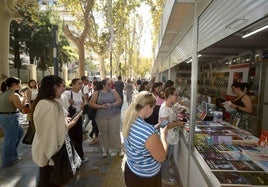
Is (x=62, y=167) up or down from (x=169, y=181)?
up

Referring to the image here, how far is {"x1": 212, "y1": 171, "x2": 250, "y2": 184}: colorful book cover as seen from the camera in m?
2.33

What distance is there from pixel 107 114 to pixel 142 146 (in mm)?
3350

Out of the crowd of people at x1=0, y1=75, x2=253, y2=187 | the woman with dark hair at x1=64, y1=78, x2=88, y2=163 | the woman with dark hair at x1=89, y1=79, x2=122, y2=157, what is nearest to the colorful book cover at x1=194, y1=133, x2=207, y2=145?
the crowd of people at x1=0, y1=75, x2=253, y2=187

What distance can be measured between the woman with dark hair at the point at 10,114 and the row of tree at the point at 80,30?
18.3ft

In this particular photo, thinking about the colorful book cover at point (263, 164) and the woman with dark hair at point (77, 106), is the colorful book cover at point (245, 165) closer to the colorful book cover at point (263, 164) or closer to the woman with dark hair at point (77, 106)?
the colorful book cover at point (263, 164)

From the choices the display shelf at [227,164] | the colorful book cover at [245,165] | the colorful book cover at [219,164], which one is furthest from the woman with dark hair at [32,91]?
the colorful book cover at [245,165]

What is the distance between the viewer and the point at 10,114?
520 centimetres

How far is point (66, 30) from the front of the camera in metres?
11.2

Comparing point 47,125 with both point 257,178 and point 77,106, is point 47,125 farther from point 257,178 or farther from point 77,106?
point 77,106

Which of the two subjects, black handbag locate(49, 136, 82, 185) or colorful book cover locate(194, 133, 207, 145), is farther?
colorful book cover locate(194, 133, 207, 145)

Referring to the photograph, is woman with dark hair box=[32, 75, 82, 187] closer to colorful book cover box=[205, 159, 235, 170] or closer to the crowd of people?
the crowd of people

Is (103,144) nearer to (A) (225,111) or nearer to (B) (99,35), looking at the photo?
(A) (225,111)

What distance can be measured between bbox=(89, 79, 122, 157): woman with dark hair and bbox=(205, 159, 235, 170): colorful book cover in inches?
123

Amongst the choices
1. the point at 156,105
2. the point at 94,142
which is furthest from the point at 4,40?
the point at 156,105
